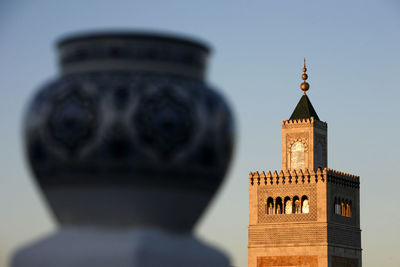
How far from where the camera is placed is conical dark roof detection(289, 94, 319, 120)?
82688 millimetres

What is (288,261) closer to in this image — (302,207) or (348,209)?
(302,207)

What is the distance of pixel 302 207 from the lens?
8056cm

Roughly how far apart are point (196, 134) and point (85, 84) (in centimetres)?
173

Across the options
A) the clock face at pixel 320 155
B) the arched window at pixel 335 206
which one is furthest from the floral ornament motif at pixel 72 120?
the clock face at pixel 320 155

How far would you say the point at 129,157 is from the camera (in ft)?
56.0

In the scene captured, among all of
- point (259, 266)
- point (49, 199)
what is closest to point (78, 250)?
point (49, 199)

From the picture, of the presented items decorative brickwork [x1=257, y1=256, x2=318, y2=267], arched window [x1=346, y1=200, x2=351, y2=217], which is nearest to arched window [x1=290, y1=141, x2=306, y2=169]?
arched window [x1=346, y1=200, x2=351, y2=217]

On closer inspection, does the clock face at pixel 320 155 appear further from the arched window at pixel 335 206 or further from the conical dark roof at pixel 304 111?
the arched window at pixel 335 206

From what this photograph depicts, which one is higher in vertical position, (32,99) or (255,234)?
(255,234)

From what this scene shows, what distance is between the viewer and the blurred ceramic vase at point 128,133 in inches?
669

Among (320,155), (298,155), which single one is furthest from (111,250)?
(320,155)

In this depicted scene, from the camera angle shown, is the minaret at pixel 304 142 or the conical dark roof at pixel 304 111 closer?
the minaret at pixel 304 142

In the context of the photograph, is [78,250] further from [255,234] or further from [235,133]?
[255,234]

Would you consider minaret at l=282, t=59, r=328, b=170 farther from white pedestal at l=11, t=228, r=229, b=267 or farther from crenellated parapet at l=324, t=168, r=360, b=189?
white pedestal at l=11, t=228, r=229, b=267
